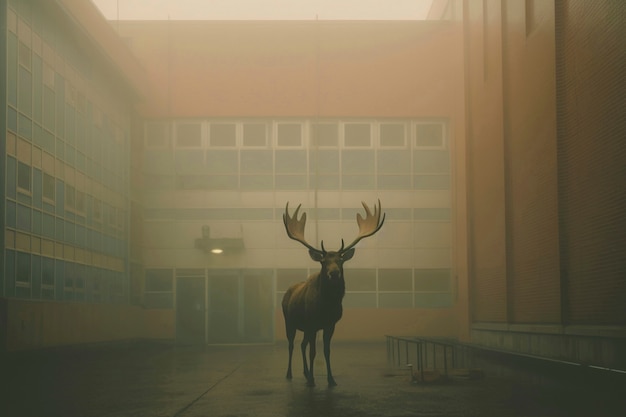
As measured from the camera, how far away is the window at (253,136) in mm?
38531

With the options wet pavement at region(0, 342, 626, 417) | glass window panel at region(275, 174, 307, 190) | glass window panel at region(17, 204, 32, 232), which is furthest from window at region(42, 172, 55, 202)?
glass window panel at region(275, 174, 307, 190)

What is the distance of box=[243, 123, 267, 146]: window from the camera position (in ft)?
126

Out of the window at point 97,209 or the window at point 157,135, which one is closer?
the window at point 97,209

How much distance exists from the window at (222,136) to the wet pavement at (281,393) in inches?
741

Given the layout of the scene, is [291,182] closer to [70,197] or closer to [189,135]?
[189,135]

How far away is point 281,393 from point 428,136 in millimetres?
26864

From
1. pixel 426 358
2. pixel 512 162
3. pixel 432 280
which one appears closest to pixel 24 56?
pixel 426 358

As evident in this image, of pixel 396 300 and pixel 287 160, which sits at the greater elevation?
pixel 287 160

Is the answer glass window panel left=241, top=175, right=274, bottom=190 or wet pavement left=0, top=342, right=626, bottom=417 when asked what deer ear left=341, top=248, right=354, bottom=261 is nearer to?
wet pavement left=0, top=342, right=626, bottom=417

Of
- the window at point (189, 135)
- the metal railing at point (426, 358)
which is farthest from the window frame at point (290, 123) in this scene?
the metal railing at point (426, 358)

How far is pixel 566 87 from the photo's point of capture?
19.8 metres

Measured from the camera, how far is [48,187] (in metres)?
27.0

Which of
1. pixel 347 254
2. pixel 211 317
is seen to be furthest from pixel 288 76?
pixel 347 254

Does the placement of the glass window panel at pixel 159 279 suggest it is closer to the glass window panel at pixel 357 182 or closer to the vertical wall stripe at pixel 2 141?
the glass window panel at pixel 357 182
